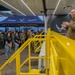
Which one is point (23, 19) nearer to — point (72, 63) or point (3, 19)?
point (3, 19)

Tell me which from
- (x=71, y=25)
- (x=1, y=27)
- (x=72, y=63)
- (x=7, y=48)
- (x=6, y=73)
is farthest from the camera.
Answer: (x=1, y=27)

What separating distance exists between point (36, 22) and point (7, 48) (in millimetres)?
10645

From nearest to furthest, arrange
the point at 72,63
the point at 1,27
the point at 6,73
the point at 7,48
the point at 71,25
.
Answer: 1. the point at 72,63
2. the point at 71,25
3. the point at 6,73
4. the point at 7,48
5. the point at 1,27

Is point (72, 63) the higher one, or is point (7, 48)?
point (72, 63)

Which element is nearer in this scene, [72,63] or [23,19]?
[72,63]

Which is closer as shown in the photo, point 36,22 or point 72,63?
point 72,63

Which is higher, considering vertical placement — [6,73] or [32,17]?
[32,17]

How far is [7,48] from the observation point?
12289mm

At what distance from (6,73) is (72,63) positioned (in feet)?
28.0

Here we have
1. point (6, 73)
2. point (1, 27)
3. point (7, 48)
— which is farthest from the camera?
point (1, 27)

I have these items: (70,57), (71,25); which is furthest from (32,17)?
(70,57)

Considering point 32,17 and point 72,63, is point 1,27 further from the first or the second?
point 72,63

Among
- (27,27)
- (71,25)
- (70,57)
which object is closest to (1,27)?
(27,27)

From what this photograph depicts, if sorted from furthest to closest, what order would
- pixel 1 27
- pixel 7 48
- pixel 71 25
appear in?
pixel 1 27 → pixel 7 48 → pixel 71 25
